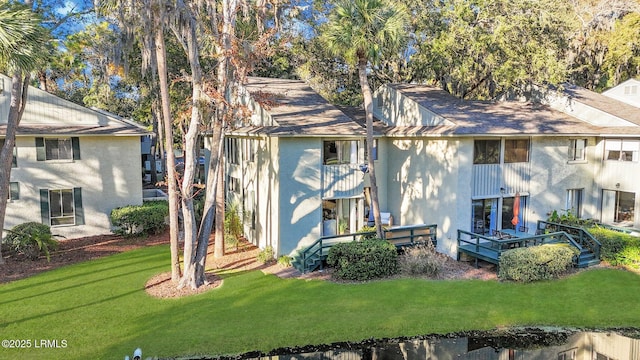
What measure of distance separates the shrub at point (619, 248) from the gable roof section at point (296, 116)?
1063 cm

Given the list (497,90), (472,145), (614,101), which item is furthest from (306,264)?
(614,101)

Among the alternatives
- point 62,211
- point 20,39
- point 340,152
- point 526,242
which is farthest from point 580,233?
point 62,211

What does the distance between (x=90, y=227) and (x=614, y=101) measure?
28576mm

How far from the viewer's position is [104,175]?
2045cm

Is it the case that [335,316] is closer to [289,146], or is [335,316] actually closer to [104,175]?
[289,146]

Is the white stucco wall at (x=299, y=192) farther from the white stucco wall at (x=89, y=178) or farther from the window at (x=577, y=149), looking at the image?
the window at (x=577, y=149)

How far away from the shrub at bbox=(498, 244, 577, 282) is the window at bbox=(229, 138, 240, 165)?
12.9 metres

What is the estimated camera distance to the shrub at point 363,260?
1439cm

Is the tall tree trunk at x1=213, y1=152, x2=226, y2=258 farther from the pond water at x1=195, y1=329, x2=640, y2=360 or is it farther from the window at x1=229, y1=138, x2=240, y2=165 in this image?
the pond water at x1=195, y1=329, x2=640, y2=360

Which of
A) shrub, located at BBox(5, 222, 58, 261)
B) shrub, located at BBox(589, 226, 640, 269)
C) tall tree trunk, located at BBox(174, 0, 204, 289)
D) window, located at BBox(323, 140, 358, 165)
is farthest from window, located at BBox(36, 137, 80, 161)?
shrub, located at BBox(589, 226, 640, 269)

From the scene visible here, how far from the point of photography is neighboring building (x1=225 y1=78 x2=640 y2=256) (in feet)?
54.0

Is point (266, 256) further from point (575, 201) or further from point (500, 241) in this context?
point (575, 201)

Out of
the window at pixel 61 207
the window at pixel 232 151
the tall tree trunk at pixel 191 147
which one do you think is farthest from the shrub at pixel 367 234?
the window at pixel 61 207

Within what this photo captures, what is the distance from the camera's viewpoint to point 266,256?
53.9 ft
